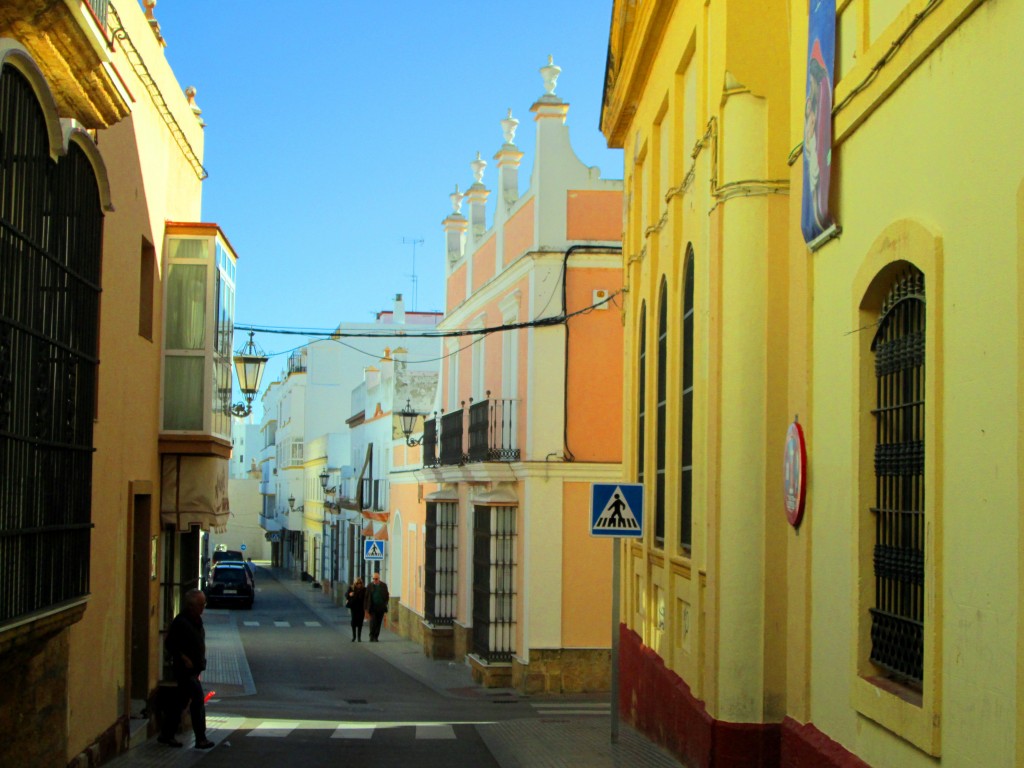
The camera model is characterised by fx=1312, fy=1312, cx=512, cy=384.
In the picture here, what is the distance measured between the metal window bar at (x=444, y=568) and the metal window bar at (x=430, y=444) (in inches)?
40.1

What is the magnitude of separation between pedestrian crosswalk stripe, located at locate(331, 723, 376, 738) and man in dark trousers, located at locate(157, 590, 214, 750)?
228cm

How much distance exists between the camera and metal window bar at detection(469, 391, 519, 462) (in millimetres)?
22719

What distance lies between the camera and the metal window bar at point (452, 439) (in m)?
26.3

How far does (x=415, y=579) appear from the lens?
33.2m

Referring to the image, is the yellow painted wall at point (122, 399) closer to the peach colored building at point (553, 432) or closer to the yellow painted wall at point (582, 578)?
the peach colored building at point (553, 432)

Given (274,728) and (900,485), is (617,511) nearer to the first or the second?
(900,485)

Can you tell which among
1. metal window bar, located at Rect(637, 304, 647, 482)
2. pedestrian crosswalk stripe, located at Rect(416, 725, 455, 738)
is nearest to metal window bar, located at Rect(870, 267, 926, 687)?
metal window bar, located at Rect(637, 304, 647, 482)

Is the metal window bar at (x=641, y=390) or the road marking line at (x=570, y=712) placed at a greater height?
the metal window bar at (x=641, y=390)

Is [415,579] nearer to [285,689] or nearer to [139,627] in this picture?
[285,689]

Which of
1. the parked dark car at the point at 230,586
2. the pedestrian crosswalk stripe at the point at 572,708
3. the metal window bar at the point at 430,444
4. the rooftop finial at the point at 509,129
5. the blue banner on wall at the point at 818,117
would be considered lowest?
the parked dark car at the point at 230,586

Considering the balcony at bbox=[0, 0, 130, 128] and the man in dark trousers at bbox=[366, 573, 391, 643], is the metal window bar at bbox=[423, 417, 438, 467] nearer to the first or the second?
the man in dark trousers at bbox=[366, 573, 391, 643]

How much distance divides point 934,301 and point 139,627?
1041 cm

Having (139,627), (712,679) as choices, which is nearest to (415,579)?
(139,627)

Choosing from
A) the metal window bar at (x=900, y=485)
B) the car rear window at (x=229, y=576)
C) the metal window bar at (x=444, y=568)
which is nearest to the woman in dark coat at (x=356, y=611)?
the metal window bar at (x=444, y=568)
